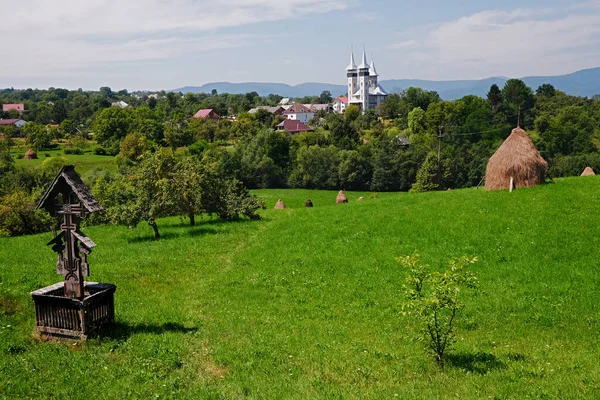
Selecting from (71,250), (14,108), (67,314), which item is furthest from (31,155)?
(14,108)

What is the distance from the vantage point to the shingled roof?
1316 centimetres

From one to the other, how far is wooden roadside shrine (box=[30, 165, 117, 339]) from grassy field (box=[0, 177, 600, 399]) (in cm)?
55

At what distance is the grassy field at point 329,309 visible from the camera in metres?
11.1

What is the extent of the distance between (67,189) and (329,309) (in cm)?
902

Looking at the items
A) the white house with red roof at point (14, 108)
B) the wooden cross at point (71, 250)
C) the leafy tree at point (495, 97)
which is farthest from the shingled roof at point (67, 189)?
the white house with red roof at point (14, 108)

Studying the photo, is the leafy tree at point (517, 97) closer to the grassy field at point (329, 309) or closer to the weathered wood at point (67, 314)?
the grassy field at point (329, 309)

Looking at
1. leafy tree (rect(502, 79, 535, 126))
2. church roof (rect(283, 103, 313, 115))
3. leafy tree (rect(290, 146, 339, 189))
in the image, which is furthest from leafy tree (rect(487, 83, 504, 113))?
church roof (rect(283, 103, 313, 115))

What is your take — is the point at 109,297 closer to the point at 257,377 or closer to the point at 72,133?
the point at 257,377

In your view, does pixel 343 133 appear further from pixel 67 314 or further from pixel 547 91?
pixel 67 314

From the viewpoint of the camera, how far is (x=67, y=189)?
44.3 feet

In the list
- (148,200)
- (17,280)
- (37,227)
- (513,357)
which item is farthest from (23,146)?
(513,357)

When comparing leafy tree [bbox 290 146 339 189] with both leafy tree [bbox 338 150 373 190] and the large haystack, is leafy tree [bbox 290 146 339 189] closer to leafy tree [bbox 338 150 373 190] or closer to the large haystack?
leafy tree [bbox 338 150 373 190]

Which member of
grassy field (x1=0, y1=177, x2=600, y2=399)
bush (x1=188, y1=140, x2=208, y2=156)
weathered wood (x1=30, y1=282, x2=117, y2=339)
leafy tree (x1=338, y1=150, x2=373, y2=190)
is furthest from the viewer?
bush (x1=188, y1=140, x2=208, y2=156)

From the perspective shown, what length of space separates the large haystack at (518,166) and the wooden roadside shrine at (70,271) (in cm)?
2370
